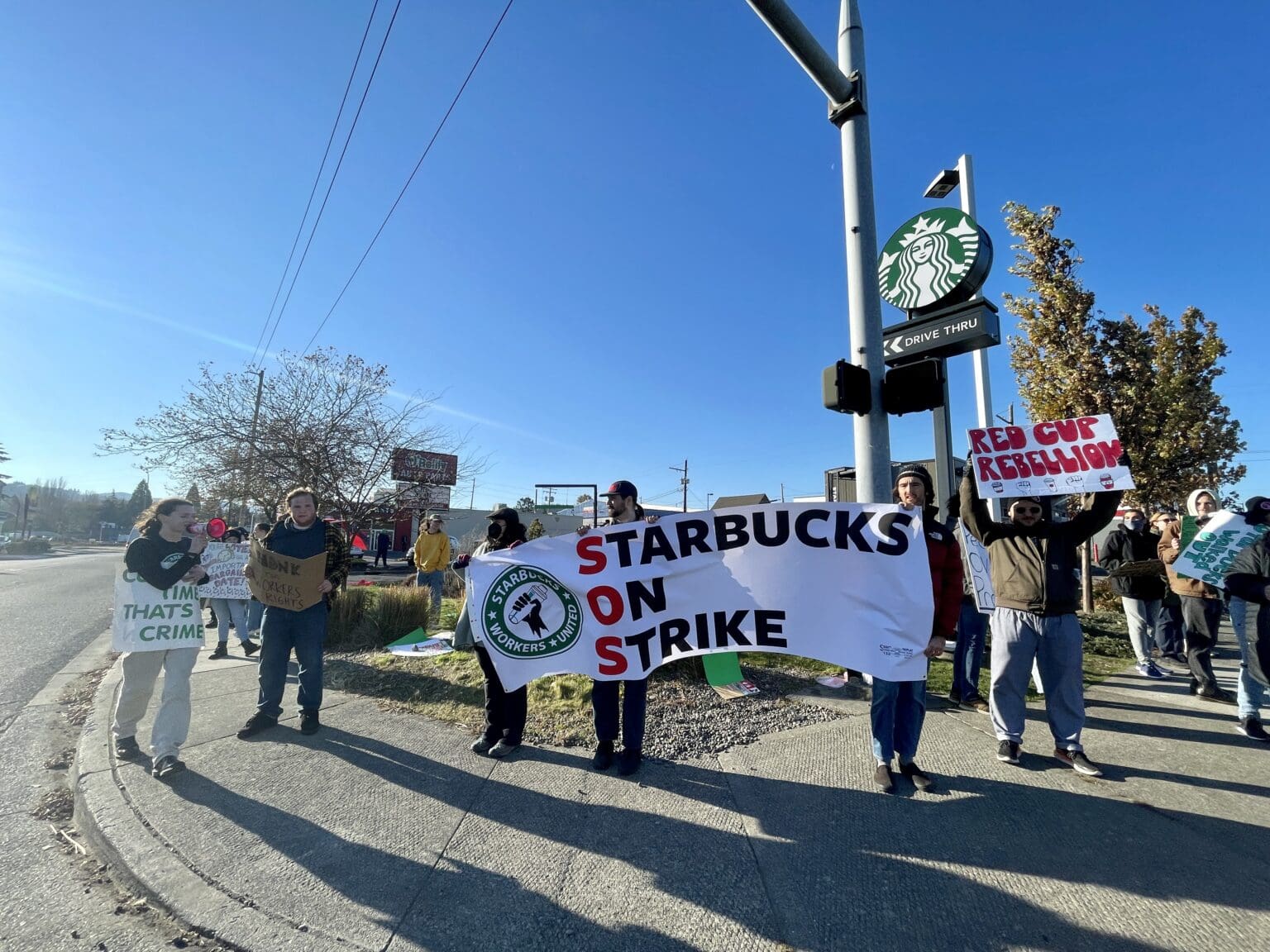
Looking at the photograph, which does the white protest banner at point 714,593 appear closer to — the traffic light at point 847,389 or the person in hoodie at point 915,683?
the person in hoodie at point 915,683

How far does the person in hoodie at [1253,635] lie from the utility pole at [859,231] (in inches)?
103

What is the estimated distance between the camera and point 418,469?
12.8 metres

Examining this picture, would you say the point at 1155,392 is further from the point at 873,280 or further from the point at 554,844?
the point at 554,844

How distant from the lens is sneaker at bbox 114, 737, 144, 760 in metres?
4.12

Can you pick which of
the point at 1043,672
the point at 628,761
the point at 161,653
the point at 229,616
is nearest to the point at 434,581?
the point at 229,616

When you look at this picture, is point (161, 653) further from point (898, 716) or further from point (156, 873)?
point (898, 716)

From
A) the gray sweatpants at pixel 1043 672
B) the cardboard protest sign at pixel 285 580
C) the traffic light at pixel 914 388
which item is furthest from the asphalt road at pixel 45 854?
the traffic light at pixel 914 388

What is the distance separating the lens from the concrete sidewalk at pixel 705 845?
2365 mm

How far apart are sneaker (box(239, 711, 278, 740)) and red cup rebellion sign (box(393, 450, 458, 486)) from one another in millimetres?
7784

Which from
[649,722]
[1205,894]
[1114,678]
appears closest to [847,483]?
[1114,678]

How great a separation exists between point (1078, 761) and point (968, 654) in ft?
5.18

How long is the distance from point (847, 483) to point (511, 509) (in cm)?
1478

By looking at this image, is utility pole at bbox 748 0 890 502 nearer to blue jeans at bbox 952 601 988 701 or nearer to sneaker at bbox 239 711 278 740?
blue jeans at bbox 952 601 988 701

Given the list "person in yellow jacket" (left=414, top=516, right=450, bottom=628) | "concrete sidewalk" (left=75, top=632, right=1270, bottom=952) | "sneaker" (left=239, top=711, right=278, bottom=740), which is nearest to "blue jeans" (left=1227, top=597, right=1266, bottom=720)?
"concrete sidewalk" (left=75, top=632, right=1270, bottom=952)
